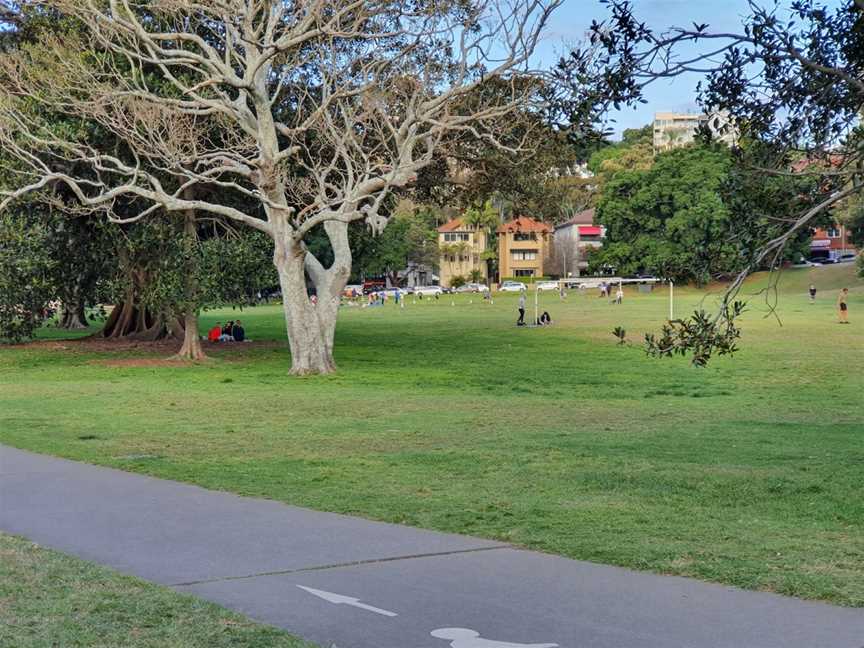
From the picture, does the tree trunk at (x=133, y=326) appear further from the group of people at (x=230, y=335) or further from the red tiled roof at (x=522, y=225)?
the red tiled roof at (x=522, y=225)

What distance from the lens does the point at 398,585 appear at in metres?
7.42

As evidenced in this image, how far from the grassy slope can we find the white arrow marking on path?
65cm

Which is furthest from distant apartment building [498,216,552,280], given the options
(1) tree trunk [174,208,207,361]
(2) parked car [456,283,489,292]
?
(1) tree trunk [174,208,207,361]

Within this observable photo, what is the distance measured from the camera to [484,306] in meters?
82.3

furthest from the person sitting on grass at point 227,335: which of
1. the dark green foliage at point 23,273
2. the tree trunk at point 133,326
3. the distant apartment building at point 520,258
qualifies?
the distant apartment building at point 520,258

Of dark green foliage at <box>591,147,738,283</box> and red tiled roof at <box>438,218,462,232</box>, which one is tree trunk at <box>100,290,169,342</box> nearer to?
dark green foliage at <box>591,147,738,283</box>

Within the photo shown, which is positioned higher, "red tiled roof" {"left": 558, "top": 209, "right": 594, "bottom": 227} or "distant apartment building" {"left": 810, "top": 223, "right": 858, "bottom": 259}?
"red tiled roof" {"left": 558, "top": 209, "right": 594, "bottom": 227}

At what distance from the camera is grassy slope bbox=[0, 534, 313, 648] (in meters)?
6.13

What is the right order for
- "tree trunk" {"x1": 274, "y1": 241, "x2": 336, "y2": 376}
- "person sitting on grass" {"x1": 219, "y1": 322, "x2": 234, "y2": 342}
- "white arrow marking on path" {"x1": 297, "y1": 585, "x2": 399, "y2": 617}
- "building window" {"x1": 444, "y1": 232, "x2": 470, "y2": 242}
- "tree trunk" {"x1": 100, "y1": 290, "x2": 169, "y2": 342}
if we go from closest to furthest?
"white arrow marking on path" {"x1": 297, "y1": 585, "x2": 399, "y2": 617} → "tree trunk" {"x1": 274, "y1": 241, "x2": 336, "y2": 376} → "person sitting on grass" {"x1": 219, "y1": 322, "x2": 234, "y2": 342} → "tree trunk" {"x1": 100, "y1": 290, "x2": 169, "y2": 342} → "building window" {"x1": 444, "y1": 232, "x2": 470, "y2": 242}

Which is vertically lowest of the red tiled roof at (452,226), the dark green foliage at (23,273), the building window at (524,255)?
the dark green foliage at (23,273)

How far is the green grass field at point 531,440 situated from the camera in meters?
9.08

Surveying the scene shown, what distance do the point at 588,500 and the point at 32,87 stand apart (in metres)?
25.0

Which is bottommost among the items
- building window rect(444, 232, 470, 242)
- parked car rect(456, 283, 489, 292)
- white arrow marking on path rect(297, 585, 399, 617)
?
white arrow marking on path rect(297, 585, 399, 617)

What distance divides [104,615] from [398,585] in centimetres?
180
